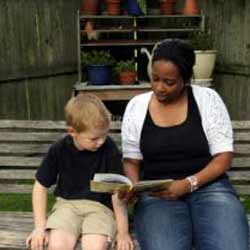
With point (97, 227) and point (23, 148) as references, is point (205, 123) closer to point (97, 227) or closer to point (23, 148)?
point (97, 227)

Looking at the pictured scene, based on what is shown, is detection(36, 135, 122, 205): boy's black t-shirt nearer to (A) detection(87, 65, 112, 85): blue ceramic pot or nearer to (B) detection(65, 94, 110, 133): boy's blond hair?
(B) detection(65, 94, 110, 133): boy's blond hair

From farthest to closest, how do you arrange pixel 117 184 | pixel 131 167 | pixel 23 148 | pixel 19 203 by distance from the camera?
pixel 19 203
pixel 23 148
pixel 131 167
pixel 117 184

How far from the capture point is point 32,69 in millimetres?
7133

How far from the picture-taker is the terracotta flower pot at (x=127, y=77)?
7023mm

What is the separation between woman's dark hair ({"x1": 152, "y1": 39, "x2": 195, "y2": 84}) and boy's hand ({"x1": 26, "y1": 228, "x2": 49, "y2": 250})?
2.95ft

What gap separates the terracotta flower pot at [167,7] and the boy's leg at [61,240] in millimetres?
4907

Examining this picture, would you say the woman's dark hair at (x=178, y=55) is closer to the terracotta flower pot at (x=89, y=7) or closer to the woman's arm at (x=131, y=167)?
the woman's arm at (x=131, y=167)

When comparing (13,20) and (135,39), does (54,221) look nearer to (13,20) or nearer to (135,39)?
(13,20)

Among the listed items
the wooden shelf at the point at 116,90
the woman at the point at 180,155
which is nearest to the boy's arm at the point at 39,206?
the woman at the point at 180,155

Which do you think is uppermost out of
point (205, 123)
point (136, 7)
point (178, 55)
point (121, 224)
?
point (136, 7)

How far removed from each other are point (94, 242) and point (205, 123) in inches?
29.2

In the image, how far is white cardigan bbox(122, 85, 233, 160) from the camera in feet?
9.90

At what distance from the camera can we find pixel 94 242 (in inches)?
108

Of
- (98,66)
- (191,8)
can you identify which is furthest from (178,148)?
(191,8)
